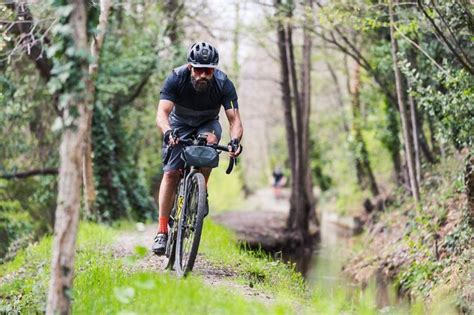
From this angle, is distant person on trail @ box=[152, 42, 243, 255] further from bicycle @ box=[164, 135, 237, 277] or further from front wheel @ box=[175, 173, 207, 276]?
front wheel @ box=[175, 173, 207, 276]

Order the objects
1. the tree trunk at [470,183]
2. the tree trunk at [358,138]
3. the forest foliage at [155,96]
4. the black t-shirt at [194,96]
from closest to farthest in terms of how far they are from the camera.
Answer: the black t-shirt at [194,96], the tree trunk at [470,183], the forest foliage at [155,96], the tree trunk at [358,138]

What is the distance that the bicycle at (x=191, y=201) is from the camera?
660 cm

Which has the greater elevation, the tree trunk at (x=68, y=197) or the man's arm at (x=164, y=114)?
the man's arm at (x=164, y=114)

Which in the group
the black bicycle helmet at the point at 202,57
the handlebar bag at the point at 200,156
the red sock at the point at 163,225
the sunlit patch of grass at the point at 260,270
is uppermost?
the black bicycle helmet at the point at 202,57

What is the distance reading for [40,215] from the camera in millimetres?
16453

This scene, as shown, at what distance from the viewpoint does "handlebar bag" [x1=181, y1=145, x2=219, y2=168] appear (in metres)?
6.78

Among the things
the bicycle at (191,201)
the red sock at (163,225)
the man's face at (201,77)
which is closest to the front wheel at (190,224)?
the bicycle at (191,201)

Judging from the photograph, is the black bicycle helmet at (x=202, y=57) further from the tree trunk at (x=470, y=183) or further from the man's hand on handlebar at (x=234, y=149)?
the tree trunk at (x=470, y=183)

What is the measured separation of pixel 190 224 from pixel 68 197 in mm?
2304

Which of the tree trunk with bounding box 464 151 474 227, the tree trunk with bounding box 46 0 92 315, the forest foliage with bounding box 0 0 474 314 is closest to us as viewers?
the tree trunk with bounding box 46 0 92 315

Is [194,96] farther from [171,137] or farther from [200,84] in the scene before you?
[171,137]

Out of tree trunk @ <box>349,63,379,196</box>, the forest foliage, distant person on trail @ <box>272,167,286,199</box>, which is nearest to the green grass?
the forest foliage

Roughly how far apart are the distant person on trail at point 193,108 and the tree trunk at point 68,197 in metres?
2.03

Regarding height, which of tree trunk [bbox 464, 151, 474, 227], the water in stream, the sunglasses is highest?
the sunglasses
